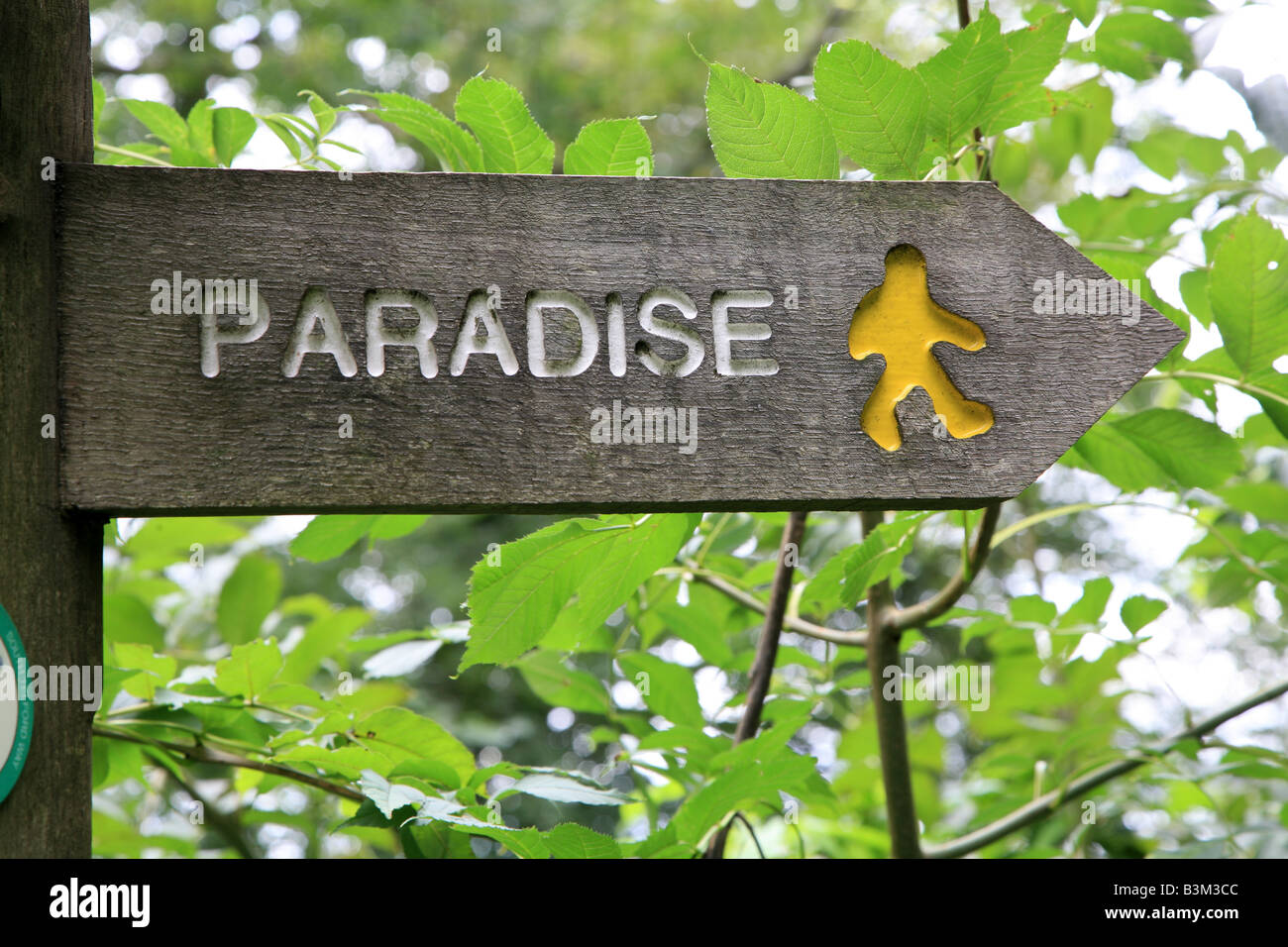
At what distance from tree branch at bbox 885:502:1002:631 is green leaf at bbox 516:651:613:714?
0.29 m

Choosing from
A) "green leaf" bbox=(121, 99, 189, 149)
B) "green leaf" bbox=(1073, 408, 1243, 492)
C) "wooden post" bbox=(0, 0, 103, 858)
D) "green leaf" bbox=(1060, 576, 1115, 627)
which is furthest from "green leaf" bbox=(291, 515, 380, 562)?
"green leaf" bbox=(1060, 576, 1115, 627)

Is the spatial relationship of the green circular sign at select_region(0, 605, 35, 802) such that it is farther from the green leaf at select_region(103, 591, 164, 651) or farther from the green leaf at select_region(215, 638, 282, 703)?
the green leaf at select_region(103, 591, 164, 651)

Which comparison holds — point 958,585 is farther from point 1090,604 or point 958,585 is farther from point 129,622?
point 129,622

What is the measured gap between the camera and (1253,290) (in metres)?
0.71

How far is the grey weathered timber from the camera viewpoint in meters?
0.55

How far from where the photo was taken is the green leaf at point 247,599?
0.97 metres

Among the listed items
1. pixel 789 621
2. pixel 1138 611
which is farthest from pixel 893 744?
pixel 1138 611

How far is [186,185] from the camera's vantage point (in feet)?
1.88

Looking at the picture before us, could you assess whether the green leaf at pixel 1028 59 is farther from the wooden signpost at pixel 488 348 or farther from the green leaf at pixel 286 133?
the green leaf at pixel 286 133

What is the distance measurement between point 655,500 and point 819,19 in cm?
479

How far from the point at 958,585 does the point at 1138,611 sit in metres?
0.23

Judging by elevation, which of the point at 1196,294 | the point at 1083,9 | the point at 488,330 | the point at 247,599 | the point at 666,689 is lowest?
the point at 666,689

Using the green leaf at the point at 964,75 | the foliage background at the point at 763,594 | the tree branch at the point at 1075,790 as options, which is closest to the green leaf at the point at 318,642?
the foliage background at the point at 763,594
